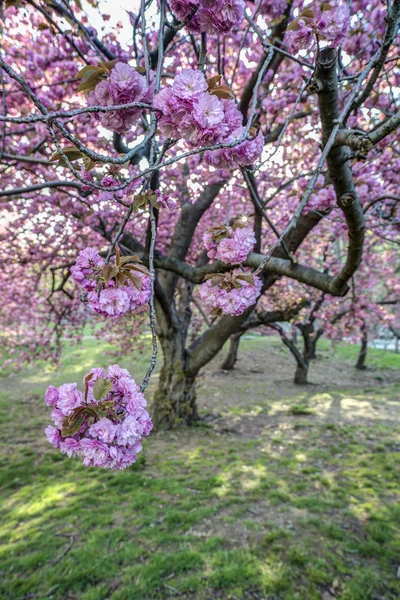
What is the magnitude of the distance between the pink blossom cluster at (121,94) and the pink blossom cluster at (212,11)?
302 millimetres

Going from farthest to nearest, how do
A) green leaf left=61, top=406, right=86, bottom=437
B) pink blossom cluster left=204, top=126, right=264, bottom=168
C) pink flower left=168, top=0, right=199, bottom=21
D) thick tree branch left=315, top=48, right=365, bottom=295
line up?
thick tree branch left=315, top=48, right=365, bottom=295 → pink blossom cluster left=204, top=126, right=264, bottom=168 → pink flower left=168, top=0, right=199, bottom=21 → green leaf left=61, top=406, right=86, bottom=437

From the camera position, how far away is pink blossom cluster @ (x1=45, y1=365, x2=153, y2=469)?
0.92 metres

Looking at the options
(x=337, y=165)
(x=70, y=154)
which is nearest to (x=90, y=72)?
(x=70, y=154)

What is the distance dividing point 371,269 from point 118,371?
11.7 m

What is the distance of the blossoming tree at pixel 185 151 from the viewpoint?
1.00m

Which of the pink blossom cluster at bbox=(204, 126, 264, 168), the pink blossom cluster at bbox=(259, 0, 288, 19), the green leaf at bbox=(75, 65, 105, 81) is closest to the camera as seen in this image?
the green leaf at bbox=(75, 65, 105, 81)

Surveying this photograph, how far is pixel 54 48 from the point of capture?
380cm

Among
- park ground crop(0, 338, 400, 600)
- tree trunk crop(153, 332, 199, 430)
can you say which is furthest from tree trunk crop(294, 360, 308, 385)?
tree trunk crop(153, 332, 199, 430)

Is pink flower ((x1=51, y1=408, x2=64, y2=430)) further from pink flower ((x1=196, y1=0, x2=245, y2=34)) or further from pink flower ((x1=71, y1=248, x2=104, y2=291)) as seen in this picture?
pink flower ((x1=196, y1=0, x2=245, y2=34))

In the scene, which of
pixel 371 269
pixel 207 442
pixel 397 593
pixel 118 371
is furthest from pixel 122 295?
pixel 371 269

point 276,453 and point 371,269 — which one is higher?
point 371,269

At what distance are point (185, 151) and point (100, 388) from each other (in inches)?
65.4

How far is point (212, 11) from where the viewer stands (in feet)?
3.90

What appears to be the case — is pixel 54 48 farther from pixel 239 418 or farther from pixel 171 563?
pixel 239 418
